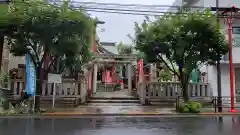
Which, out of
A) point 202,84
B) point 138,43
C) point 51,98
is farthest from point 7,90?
point 202,84

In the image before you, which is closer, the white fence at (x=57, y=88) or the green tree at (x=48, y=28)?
the green tree at (x=48, y=28)

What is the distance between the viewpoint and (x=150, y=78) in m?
30.2

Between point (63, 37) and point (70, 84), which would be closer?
point (63, 37)

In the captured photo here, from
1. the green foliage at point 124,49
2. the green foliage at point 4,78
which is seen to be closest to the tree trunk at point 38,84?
the green foliage at point 4,78

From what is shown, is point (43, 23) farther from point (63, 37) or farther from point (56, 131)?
point (56, 131)

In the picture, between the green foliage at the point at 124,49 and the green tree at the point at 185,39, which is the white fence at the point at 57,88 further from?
the green foliage at the point at 124,49

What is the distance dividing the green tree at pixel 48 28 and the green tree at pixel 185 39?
3.96 metres

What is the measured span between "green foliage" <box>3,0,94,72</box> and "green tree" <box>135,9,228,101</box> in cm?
395

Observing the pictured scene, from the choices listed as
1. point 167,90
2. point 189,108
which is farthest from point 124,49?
point 189,108

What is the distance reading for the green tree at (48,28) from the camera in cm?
1717

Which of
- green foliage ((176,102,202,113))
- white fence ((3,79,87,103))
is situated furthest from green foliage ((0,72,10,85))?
green foliage ((176,102,202,113))

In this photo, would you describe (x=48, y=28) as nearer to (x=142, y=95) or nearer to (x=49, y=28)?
(x=49, y=28)

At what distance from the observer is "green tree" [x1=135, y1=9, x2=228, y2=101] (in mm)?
19125

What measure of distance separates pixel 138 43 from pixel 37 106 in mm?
7321
